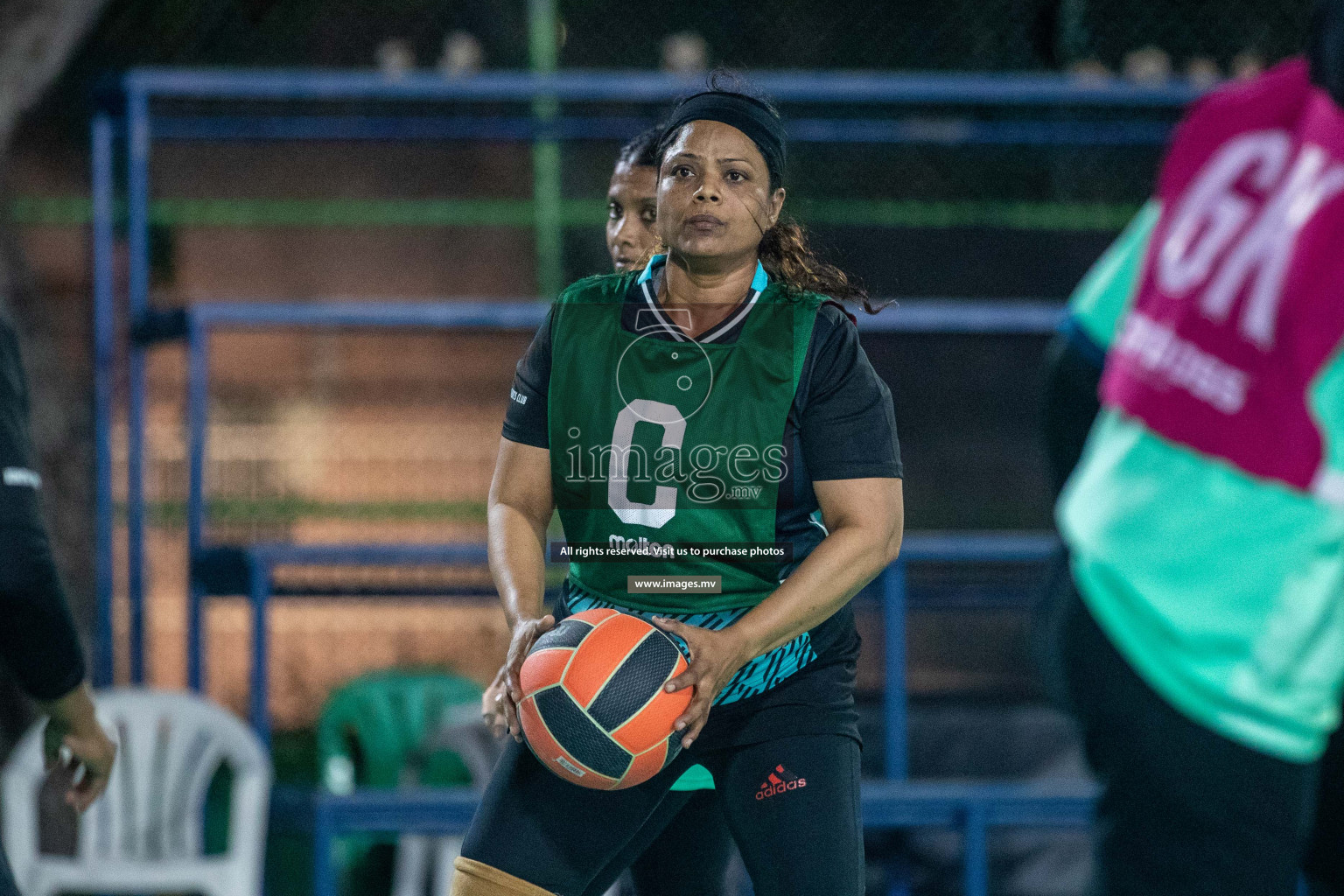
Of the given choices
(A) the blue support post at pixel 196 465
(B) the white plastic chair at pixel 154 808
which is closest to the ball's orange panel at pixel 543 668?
(B) the white plastic chair at pixel 154 808

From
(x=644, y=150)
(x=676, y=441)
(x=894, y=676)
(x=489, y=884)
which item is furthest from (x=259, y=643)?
(x=676, y=441)

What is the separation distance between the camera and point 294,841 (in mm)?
4766

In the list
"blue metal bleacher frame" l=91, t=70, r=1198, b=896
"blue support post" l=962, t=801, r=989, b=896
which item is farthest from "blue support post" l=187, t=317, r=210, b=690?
"blue support post" l=962, t=801, r=989, b=896

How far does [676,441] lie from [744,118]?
0.50 meters

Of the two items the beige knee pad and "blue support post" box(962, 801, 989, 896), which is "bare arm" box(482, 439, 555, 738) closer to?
the beige knee pad

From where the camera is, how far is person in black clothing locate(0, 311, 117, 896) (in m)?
1.91

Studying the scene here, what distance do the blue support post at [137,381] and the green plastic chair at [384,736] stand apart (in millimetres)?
884

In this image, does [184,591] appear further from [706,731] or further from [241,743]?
[706,731]

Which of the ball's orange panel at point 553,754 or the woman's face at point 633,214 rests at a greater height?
the woman's face at point 633,214

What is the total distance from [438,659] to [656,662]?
3814mm

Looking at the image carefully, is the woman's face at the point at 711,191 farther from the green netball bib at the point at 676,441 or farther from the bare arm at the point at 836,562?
the bare arm at the point at 836,562

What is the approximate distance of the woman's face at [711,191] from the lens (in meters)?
1.99

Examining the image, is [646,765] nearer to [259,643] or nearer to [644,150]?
[644,150]

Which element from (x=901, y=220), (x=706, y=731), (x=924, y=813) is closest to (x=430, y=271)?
(x=901, y=220)
